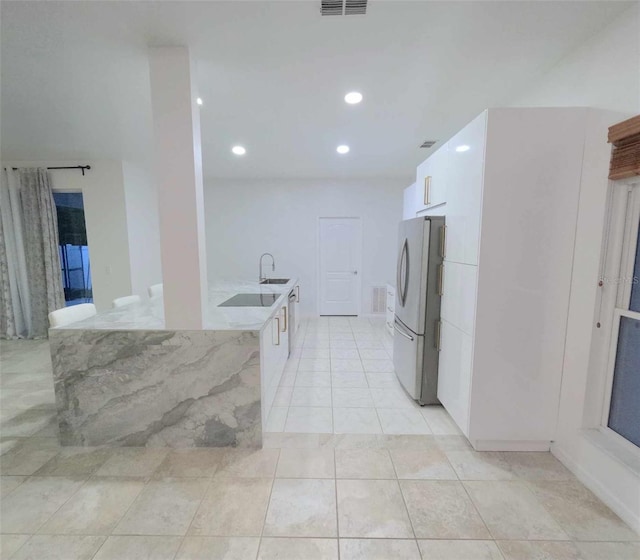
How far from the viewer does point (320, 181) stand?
17.6 feet

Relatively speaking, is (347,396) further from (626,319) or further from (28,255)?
(28,255)

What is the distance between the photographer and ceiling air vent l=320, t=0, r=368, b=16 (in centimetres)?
148

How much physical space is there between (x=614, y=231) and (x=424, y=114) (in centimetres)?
182

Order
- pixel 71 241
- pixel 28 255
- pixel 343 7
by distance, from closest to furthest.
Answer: pixel 343 7 < pixel 28 255 < pixel 71 241

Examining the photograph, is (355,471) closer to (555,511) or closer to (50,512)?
(555,511)

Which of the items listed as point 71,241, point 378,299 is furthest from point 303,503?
point 71,241

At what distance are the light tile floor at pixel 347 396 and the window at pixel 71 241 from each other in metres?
3.53

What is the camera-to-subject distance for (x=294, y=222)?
17.9ft

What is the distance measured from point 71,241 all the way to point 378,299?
16.8 feet

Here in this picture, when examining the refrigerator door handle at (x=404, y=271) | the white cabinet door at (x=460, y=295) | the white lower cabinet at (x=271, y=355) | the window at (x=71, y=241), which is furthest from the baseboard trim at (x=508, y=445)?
the window at (x=71, y=241)

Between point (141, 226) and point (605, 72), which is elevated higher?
point (605, 72)

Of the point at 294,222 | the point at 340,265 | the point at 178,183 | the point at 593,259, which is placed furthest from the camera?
the point at 340,265

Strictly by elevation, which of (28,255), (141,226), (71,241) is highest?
(141,226)

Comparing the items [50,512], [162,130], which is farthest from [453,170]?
[50,512]
